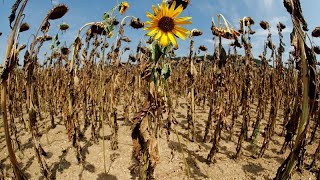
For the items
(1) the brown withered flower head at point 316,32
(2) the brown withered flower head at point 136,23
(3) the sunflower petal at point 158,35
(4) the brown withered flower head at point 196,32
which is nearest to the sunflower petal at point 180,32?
(3) the sunflower petal at point 158,35

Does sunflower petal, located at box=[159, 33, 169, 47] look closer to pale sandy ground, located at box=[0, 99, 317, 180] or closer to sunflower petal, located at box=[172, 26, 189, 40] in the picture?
sunflower petal, located at box=[172, 26, 189, 40]

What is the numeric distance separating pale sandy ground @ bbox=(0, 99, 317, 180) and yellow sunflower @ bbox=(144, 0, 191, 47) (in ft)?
6.40

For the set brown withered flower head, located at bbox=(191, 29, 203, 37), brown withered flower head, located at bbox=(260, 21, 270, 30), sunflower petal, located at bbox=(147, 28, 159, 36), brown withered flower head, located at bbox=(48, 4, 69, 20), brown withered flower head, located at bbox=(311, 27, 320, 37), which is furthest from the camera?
brown withered flower head, located at bbox=(260, 21, 270, 30)

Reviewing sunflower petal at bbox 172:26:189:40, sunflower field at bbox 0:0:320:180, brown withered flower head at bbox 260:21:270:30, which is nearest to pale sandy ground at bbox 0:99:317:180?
sunflower field at bbox 0:0:320:180

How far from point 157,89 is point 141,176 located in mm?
644

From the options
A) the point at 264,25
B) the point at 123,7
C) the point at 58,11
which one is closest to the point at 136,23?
the point at 123,7

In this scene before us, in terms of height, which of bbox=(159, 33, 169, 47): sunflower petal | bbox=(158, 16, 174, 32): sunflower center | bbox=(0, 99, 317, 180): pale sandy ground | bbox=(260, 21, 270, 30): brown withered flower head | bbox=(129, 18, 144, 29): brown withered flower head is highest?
bbox=(260, 21, 270, 30): brown withered flower head

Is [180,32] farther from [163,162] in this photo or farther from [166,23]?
[163,162]

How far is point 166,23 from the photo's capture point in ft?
7.14

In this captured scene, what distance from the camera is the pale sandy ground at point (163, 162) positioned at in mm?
3736

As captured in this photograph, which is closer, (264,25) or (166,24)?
(166,24)

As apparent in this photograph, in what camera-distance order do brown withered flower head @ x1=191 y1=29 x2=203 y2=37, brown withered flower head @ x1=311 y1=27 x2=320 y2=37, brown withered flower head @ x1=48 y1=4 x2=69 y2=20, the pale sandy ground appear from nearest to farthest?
1. brown withered flower head @ x1=48 y1=4 x2=69 y2=20
2. the pale sandy ground
3. brown withered flower head @ x1=311 y1=27 x2=320 y2=37
4. brown withered flower head @ x1=191 y1=29 x2=203 y2=37

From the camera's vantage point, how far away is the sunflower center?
7.11 feet

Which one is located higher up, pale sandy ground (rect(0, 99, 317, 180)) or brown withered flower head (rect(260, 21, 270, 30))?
brown withered flower head (rect(260, 21, 270, 30))
